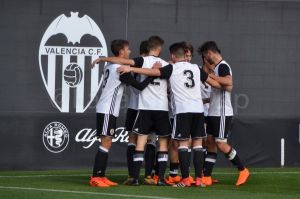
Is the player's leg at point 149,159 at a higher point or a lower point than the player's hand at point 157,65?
lower

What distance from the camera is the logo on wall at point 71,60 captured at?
1534cm

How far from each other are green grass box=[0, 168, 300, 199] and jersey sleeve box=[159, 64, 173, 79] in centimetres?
138

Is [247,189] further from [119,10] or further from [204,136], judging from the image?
[119,10]

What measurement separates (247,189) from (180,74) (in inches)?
65.1

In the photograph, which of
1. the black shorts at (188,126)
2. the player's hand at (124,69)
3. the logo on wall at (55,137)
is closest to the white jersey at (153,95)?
the black shorts at (188,126)

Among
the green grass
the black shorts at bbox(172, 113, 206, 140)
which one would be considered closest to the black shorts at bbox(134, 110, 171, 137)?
the black shorts at bbox(172, 113, 206, 140)

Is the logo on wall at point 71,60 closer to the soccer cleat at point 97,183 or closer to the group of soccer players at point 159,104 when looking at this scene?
the group of soccer players at point 159,104

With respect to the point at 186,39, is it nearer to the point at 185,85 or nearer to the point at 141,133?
the point at 185,85

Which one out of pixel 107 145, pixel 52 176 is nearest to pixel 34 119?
pixel 52 176

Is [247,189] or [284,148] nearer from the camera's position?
[247,189]

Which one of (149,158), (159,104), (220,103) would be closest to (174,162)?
(149,158)

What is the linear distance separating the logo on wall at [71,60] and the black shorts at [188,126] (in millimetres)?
3554

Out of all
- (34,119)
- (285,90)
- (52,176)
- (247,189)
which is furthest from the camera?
(285,90)

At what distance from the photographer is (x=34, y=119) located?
50.3ft
